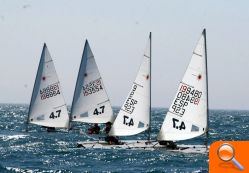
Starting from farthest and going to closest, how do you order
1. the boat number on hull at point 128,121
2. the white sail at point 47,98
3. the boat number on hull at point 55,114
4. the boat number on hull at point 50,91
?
1. the boat number on hull at point 55,114
2. the boat number on hull at point 50,91
3. the white sail at point 47,98
4. the boat number on hull at point 128,121

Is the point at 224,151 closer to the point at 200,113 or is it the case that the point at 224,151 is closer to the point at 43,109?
the point at 200,113

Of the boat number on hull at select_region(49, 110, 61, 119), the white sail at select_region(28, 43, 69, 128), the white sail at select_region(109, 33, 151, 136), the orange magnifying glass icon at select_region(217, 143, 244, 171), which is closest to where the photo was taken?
the orange magnifying glass icon at select_region(217, 143, 244, 171)

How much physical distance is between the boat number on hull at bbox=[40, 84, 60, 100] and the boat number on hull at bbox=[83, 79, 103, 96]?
5.01 meters

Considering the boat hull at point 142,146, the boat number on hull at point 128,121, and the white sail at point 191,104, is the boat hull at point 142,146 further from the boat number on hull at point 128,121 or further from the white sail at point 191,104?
the boat number on hull at point 128,121

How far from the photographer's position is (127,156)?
3186 cm

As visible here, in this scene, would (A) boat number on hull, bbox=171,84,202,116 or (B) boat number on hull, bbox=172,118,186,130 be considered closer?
(A) boat number on hull, bbox=171,84,202,116

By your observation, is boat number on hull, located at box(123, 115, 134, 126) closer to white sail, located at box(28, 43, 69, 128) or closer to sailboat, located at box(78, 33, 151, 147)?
sailboat, located at box(78, 33, 151, 147)

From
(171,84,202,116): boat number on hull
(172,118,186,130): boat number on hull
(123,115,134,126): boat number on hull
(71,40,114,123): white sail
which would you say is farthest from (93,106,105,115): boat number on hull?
(171,84,202,116): boat number on hull

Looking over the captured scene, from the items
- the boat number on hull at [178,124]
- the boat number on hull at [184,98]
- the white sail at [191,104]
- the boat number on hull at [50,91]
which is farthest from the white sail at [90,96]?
the boat number on hull at [184,98]

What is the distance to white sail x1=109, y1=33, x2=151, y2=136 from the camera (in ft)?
120

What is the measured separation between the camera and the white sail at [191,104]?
31.1 m

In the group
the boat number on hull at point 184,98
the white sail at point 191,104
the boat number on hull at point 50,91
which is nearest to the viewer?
the white sail at point 191,104

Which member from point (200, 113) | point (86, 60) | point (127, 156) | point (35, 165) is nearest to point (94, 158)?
point (127, 156)

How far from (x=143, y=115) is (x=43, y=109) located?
14.7 m
